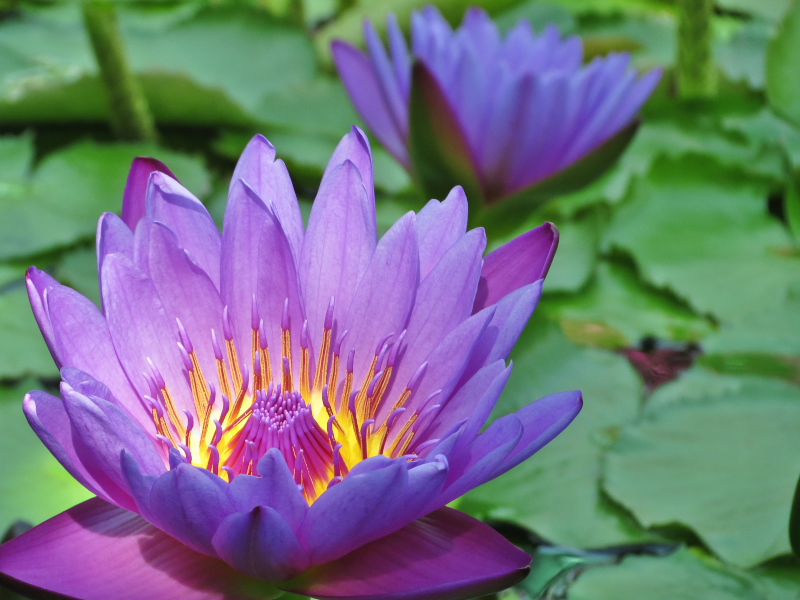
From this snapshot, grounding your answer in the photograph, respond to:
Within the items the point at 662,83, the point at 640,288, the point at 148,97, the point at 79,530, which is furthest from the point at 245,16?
the point at 79,530

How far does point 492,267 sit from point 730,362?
678 millimetres

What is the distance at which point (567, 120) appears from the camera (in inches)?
54.9

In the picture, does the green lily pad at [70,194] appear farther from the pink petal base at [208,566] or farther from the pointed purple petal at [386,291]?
the pink petal base at [208,566]

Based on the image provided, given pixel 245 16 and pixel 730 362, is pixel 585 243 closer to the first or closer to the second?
pixel 730 362

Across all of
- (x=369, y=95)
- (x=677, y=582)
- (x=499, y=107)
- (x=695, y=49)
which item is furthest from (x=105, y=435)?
(x=695, y=49)

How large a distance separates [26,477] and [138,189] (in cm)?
53

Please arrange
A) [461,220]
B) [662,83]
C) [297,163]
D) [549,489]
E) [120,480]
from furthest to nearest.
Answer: [662,83], [297,163], [549,489], [461,220], [120,480]

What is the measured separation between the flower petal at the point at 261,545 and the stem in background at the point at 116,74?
4.39ft

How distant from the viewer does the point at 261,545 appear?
609 millimetres

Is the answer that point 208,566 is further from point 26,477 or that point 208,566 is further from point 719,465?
point 719,465

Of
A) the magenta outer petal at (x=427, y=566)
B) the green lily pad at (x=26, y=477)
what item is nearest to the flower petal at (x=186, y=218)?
the magenta outer petal at (x=427, y=566)

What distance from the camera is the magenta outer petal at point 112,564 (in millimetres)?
629

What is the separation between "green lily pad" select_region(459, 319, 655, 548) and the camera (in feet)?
3.48

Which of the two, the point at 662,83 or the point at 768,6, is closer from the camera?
the point at 662,83
